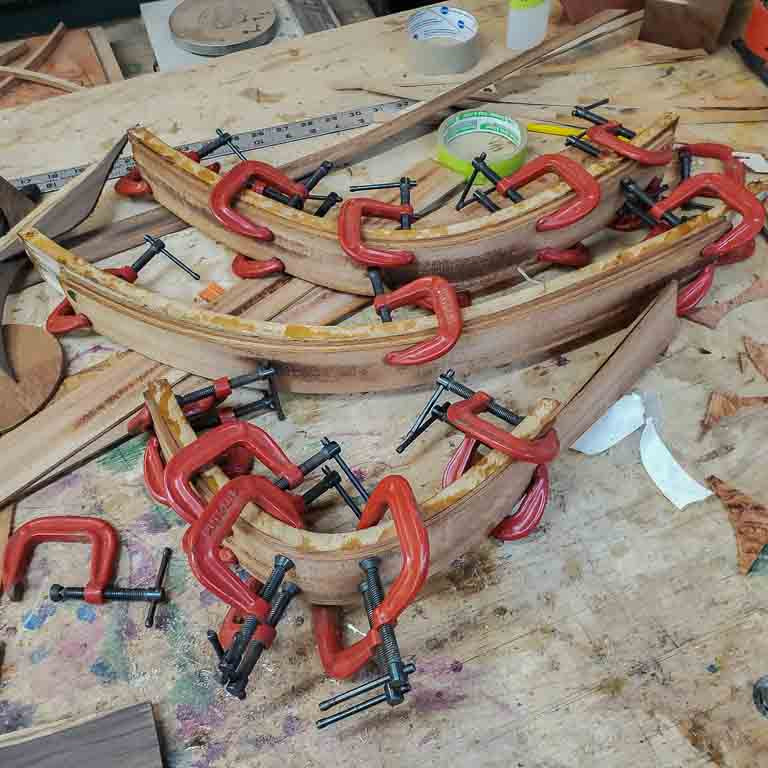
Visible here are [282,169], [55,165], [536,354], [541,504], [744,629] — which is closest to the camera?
[744,629]

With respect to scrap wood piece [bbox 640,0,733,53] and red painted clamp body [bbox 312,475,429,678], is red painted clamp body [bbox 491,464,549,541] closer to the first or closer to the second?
red painted clamp body [bbox 312,475,429,678]

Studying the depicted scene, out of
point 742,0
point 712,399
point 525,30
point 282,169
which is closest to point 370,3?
point 525,30

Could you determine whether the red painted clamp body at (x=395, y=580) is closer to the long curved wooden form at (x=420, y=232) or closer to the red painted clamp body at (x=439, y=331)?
the red painted clamp body at (x=439, y=331)

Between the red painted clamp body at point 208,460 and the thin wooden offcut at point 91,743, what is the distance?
390 millimetres

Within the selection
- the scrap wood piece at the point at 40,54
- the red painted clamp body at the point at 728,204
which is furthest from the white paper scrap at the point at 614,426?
the scrap wood piece at the point at 40,54

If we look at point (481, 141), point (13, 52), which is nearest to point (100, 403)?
point (481, 141)

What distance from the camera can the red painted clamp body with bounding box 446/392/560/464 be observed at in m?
1.49

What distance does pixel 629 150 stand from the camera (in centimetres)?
202

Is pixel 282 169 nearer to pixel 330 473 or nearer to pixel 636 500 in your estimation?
pixel 330 473

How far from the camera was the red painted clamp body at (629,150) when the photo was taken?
6.61ft

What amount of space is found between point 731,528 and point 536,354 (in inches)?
23.7

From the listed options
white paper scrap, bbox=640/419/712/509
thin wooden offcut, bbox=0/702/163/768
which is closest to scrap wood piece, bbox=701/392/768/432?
white paper scrap, bbox=640/419/712/509

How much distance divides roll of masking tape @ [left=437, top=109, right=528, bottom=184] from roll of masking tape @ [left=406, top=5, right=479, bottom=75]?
1.07ft

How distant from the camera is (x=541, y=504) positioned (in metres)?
1.62
